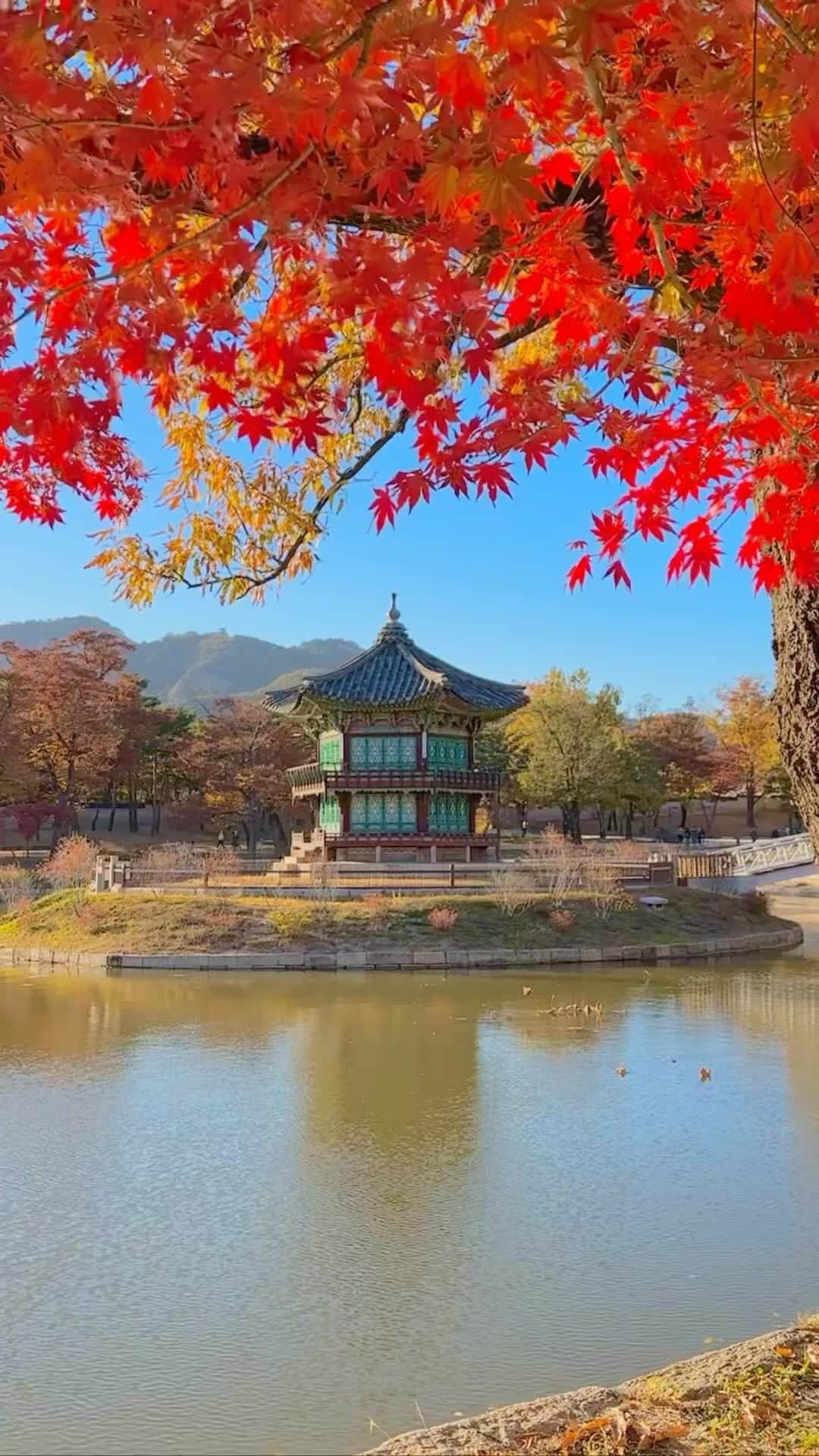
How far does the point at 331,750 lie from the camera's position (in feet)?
85.1

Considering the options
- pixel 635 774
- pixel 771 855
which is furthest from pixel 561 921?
pixel 635 774

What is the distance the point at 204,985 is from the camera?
50.3 ft

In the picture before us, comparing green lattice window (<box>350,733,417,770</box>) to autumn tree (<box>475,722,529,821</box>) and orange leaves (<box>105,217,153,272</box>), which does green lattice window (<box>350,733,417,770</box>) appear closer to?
autumn tree (<box>475,722,529,821</box>)

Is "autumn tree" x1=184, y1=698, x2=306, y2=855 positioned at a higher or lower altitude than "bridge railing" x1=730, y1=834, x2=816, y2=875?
higher

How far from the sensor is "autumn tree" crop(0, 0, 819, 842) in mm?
2221

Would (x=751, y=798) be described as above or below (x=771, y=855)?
above

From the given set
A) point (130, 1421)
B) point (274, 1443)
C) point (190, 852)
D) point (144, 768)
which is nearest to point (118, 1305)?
point (130, 1421)

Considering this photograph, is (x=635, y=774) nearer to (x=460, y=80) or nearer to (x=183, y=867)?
(x=183, y=867)

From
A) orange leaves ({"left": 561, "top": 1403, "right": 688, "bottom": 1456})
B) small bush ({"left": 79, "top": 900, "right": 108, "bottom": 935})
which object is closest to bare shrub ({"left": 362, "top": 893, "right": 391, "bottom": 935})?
small bush ({"left": 79, "top": 900, "right": 108, "bottom": 935})

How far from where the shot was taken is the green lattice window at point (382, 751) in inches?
981

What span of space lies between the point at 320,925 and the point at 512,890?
3.57 metres

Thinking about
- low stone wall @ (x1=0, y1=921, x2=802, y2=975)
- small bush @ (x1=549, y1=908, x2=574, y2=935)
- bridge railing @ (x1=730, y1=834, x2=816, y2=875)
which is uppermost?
bridge railing @ (x1=730, y1=834, x2=816, y2=875)

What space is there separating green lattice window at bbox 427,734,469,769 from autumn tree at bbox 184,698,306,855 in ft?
30.4

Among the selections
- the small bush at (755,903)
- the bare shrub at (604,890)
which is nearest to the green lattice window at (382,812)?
the bare shrub at (604,890)
